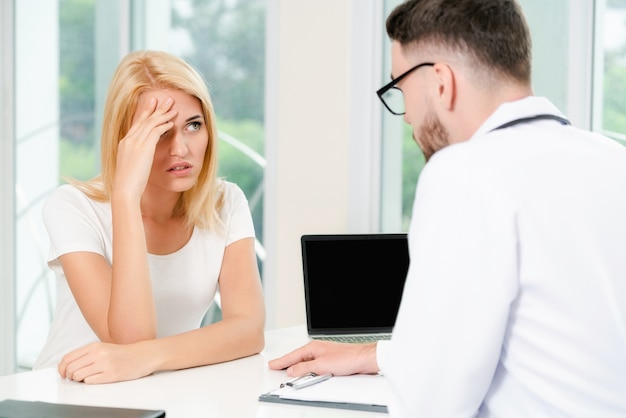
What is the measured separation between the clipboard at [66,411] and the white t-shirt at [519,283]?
461mm

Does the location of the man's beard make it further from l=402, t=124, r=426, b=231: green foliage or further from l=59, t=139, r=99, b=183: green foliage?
l=59, t=139, r=99, b=183: green foliage

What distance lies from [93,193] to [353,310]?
753 mm

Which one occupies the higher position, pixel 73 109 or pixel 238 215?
pixel 73 109

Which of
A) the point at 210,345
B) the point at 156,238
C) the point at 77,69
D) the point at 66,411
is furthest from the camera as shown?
the point at 77,69

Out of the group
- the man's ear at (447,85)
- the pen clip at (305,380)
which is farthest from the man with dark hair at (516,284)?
the pen clip at (305,380)

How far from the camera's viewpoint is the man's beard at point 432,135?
48.6 inches

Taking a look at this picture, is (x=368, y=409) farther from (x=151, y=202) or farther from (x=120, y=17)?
(x=120, y=17)

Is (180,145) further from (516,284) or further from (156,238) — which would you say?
(516,284)

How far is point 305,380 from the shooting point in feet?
5.11

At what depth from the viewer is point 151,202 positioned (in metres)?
2.21

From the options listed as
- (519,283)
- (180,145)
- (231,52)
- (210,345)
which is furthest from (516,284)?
(231,52)

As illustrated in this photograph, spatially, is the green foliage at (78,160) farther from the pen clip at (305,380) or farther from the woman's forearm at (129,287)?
the pen clip at (305,380)

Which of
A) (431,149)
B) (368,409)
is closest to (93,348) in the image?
(368,409)

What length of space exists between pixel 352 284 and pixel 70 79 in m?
2.44
